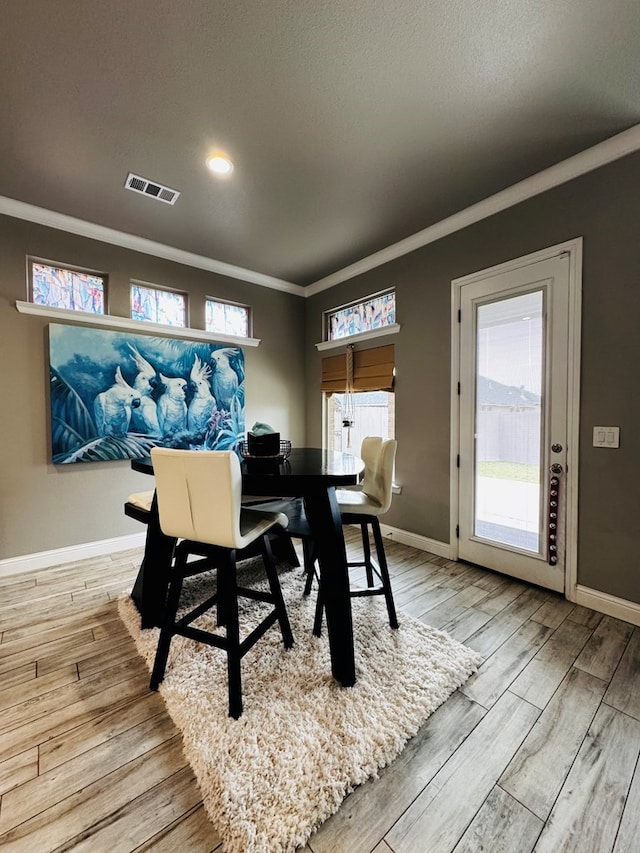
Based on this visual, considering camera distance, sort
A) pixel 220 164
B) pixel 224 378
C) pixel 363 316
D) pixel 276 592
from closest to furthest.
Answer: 1. pixel 276 592
2. pixel 220 164
3. pixel 224 378
4. pixel 363 316

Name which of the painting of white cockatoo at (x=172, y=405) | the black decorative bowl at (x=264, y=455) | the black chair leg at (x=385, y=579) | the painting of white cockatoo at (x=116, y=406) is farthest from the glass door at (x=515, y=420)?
the painting of white cockatoo at (x=116, y=406)

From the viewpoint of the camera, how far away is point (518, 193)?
2.44m

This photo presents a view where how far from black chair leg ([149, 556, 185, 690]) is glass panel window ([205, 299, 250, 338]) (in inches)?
108

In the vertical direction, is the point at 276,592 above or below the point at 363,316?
below

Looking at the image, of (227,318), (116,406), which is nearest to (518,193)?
(227,318)

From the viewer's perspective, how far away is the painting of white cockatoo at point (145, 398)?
3.15 metres

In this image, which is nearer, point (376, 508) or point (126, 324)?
point (376, 508)

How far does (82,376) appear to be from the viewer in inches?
114

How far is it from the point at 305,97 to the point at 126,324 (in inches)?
89.2

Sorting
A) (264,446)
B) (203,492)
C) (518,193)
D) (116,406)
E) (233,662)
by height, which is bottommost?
(233,662)

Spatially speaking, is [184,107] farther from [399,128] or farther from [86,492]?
[86,492]

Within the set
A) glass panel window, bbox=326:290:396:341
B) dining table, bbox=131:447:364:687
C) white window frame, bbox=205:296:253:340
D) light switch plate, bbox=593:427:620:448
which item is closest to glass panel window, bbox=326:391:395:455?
glass panel window, bbox=326:290:396:341

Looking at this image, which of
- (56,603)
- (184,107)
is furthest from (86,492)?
(184,107)

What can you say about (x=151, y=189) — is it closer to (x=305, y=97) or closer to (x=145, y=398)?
(x=305, y=97)
